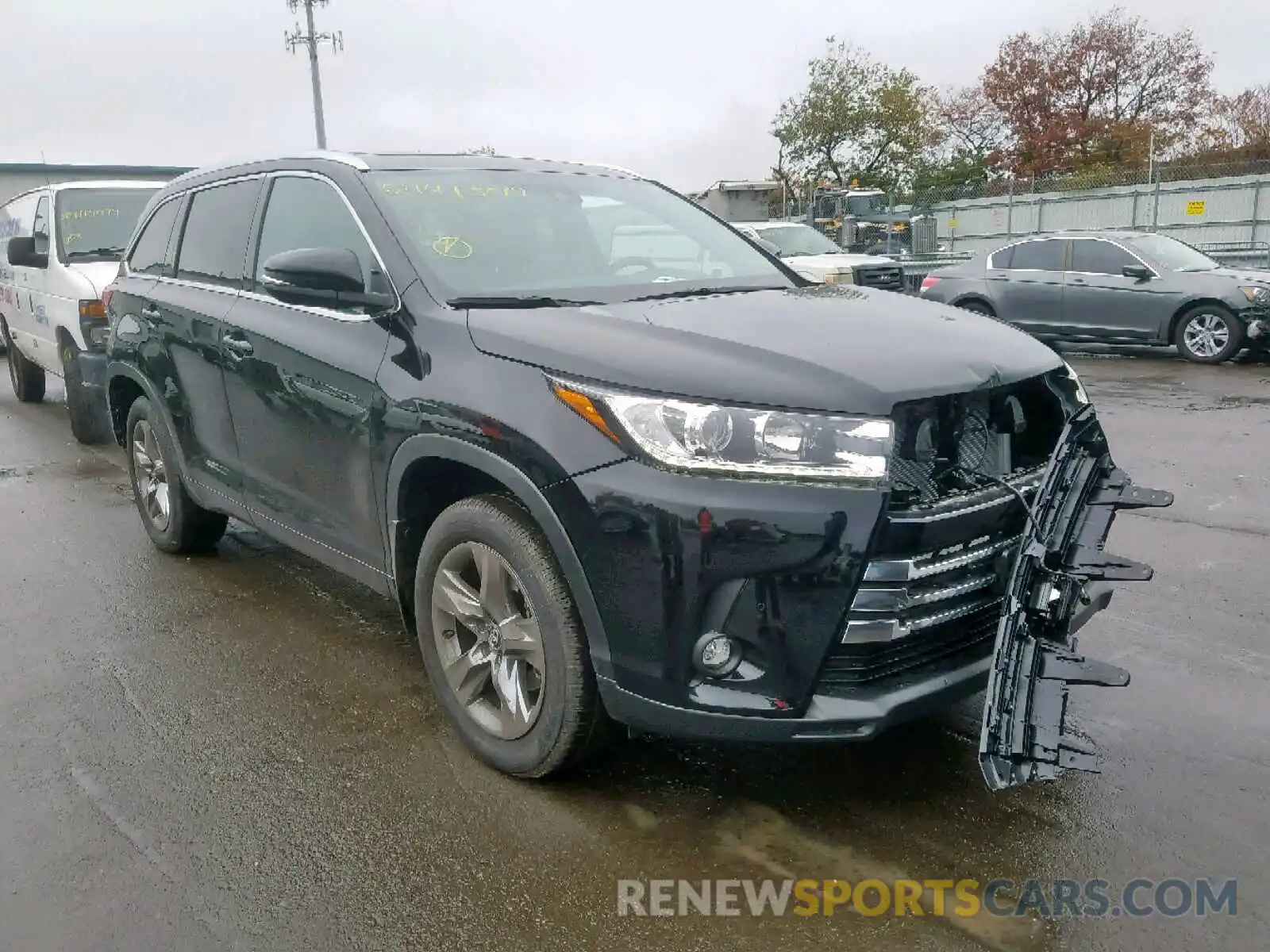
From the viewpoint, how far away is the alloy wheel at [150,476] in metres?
5.48

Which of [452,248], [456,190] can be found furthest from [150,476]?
[452,248]

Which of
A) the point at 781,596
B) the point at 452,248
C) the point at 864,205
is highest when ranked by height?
the point at 864,205

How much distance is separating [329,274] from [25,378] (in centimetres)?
943

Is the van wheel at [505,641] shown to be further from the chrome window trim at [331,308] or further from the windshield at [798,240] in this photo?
the windshield at [798,240]

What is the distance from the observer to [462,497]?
11.2 feet

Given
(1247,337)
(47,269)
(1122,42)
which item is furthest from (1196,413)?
(1122,42)

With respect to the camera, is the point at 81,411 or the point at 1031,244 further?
the point at 1031,244

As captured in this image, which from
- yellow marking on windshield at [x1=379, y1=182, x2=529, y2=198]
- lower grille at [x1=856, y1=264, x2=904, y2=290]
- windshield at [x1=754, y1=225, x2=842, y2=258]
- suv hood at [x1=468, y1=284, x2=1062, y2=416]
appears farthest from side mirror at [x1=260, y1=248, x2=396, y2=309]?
windshield at [x1=754, y1=225, x2=842, y2=258]

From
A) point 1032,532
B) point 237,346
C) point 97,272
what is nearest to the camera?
point 1032,532

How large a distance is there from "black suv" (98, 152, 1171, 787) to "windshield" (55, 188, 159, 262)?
5.79m

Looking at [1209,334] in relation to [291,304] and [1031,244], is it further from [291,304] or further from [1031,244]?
[291,304]

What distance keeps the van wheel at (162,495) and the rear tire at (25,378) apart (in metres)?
6.41

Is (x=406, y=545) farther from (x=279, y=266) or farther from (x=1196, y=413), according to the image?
(x=1196, y=413)

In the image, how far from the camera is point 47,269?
29.7 feet
